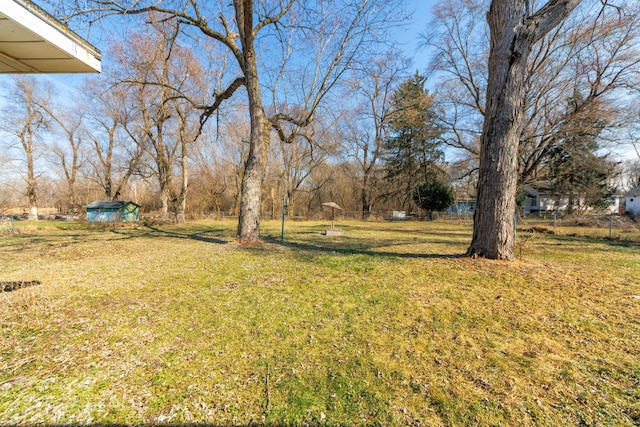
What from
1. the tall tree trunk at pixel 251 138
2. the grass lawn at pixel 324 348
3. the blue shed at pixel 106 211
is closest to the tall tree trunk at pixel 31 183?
the blue shed at pixel 106 211

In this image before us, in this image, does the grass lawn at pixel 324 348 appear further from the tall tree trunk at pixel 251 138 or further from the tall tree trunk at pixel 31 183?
the tall tree trunk at pixel 31 183

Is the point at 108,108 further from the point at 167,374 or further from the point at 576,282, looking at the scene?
the point at 576,282

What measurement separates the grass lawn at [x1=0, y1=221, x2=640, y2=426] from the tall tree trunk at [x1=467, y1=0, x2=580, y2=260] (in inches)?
40.2

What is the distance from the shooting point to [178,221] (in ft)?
69.3

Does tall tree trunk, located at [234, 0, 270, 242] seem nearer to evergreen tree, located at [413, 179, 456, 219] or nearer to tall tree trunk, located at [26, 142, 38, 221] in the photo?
evergreen tree, located at [413, 179, 456, 219]

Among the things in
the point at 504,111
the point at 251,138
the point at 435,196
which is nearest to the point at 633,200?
the point at 435,196

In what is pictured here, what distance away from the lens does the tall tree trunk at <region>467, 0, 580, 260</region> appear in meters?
5.48

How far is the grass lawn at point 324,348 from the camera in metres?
1.96

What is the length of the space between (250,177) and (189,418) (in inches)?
280

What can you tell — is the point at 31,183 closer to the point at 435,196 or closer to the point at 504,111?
the point at 504,111

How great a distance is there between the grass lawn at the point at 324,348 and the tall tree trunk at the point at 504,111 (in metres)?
1.02

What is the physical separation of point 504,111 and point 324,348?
626 centimetres

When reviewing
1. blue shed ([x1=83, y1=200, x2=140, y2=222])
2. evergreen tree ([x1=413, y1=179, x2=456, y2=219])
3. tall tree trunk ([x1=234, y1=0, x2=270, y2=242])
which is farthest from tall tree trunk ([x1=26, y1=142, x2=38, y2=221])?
evergreen tree ([x1=413, y1=179, x2=456, y2=219])

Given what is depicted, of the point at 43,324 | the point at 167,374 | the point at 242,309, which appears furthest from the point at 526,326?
the point at 43,324
